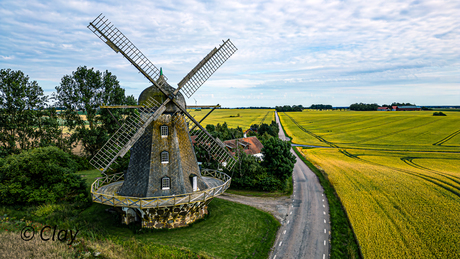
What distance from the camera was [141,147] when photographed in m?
21.1

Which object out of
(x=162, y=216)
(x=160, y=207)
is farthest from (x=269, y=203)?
(x=160, y=207)

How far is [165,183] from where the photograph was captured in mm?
20484

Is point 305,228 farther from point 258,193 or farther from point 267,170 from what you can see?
point 267,170

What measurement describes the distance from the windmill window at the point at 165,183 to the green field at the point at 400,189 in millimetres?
16651

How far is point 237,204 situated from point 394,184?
24.0m

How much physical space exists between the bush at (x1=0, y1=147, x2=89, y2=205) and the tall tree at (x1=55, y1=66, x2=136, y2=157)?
16.3 m

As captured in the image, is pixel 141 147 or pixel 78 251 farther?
pixel 141 147

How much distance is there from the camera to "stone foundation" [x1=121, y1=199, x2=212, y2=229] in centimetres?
2033

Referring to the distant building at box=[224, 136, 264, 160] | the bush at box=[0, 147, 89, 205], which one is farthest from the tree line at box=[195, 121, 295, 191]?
the bush at box=[0, 147, 89, 205]

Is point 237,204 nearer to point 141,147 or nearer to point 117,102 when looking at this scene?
point 141,147

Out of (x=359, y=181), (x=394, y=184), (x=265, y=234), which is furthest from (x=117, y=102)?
(x=394, y=184)

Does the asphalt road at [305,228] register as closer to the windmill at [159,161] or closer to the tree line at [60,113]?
the windmill at [159,161]

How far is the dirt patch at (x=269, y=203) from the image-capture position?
26297mm

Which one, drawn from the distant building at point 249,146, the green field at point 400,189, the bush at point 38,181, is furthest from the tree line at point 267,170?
the bush at point 38,181
